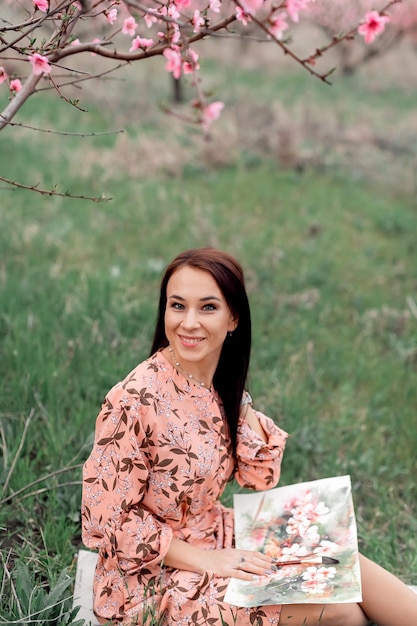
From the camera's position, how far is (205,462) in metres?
2.33

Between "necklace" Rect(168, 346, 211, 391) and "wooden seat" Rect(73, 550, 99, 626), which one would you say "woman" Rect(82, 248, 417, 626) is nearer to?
"necklace" Rect(168, 346, 211, 391)

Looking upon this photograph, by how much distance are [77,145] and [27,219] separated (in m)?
2.22

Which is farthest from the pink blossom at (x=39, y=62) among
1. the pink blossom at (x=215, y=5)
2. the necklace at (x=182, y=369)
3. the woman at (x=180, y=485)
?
the necklace at (x=182, y=369)

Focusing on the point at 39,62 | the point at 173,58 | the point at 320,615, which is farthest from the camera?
the point at 173,58

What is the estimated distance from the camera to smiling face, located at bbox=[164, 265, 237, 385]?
7.49 ft

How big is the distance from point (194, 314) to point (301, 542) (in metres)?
0.80

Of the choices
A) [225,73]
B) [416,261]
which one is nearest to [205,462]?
[416,261]

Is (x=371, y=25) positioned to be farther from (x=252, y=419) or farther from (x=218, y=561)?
(x=218, y=561)

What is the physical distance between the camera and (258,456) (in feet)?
8.43

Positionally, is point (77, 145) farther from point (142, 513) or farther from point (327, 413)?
point (142, 513)

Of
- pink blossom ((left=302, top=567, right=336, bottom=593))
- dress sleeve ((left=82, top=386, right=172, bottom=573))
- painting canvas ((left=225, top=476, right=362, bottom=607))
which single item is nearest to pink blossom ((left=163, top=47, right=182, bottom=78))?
dress sleeve ((left=82, top=386, right=172, bottom=573))

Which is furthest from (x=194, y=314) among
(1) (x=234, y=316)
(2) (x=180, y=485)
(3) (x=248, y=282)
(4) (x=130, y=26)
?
(3) (x=248, y=282)

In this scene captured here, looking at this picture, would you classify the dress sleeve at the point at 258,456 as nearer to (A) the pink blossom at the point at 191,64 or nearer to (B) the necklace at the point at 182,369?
(B) the necklace at the point at 182,369

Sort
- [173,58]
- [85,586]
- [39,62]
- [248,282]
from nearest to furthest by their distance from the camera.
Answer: [39,62]
[173,58]
[85,586]
[248,282]
